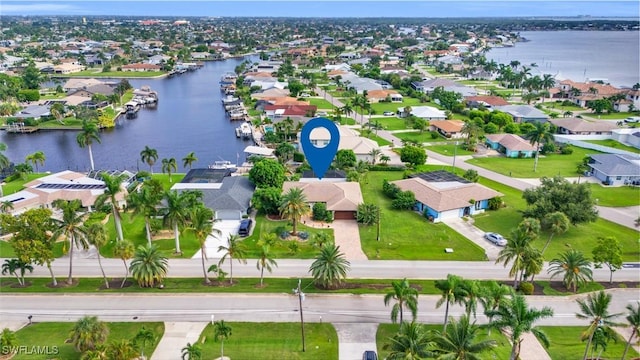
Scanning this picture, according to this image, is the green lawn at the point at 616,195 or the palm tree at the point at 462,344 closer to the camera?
the palm tree at the point at 462,344

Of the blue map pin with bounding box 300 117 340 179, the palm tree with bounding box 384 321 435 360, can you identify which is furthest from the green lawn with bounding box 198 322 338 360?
the blue map pin with bounding box 300 117 340 179

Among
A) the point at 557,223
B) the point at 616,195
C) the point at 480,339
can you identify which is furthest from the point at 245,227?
the point at 616,195

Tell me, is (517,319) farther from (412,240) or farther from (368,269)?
(412,240)

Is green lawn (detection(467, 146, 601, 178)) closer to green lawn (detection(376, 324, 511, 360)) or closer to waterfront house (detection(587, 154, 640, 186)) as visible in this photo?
waterfront house (detection(587, 154, 640, 186))

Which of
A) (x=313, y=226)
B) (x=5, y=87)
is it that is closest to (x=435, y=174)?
(x=313, y=226)

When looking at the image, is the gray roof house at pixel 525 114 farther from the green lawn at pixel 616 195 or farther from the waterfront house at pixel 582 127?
the green lawn at pixel 616 195

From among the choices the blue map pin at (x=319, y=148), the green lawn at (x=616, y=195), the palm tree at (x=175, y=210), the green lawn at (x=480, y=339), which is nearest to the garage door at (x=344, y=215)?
the blue map pin at (x=319, y=148)
